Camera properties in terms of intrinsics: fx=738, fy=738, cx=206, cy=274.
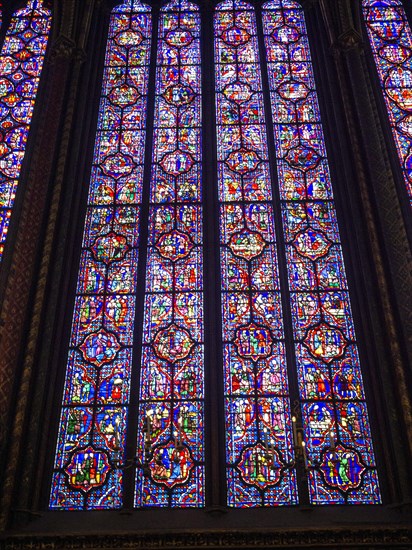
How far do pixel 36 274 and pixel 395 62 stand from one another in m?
7.30

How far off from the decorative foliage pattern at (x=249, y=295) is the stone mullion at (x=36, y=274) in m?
2.36

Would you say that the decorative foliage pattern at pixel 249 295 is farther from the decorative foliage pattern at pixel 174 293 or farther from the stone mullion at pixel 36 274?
the stone mullion at pixel 36 274

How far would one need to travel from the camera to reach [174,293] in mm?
10336

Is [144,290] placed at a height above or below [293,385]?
above

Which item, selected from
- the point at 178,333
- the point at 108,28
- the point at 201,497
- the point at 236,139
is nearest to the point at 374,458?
the point at 201,497

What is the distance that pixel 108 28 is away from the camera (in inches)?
537

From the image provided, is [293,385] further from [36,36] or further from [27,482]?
[36,36]

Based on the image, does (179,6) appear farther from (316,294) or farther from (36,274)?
(316,294)

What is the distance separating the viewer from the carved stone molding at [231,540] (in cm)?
805

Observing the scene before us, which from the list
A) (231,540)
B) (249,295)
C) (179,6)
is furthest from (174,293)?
(179,6)

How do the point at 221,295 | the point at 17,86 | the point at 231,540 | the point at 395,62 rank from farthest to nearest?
the point at 395,62 → the point at 17,86 → the point at 221,295 → the point at 231,540

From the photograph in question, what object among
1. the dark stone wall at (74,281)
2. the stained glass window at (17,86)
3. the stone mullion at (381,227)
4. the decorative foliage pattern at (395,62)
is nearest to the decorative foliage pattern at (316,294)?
the dark stone wall at (74,281)

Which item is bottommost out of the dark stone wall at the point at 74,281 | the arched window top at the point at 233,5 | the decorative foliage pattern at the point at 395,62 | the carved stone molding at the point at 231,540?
the carved stone molding at the point at 231,540

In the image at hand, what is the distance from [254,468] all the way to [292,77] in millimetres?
6977
